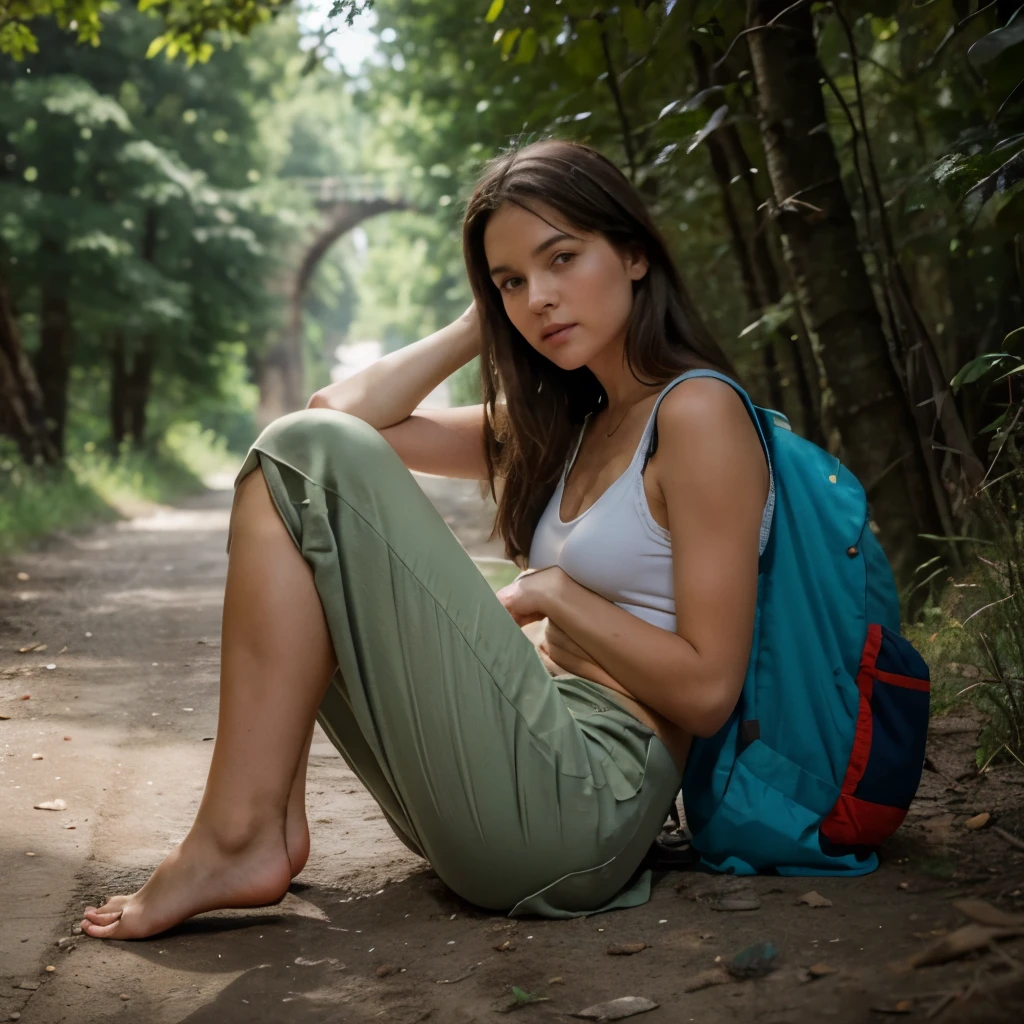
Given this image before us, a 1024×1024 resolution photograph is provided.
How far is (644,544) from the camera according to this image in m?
2.27

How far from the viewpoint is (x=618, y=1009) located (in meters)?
1.82

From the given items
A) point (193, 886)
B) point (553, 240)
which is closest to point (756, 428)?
point (553, 240)

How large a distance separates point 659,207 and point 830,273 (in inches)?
68.4

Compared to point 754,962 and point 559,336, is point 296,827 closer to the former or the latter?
point 754,962

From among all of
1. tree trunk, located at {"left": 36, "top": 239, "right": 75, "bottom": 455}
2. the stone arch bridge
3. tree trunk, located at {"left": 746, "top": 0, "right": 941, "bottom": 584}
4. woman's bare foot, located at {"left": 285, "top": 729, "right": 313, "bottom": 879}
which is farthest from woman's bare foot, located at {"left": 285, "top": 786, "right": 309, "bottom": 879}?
the stone arch bridge

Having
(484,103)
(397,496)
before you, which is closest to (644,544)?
(397,496)

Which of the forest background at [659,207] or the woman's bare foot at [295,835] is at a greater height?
the forest background at [659,207]

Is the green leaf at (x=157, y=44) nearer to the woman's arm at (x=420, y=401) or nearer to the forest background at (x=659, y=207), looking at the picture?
the forest background at (x=659, y=207)

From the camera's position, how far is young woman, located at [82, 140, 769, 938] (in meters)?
2.10

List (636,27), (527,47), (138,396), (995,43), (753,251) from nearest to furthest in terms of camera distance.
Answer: (995,43) → (636,27) → (527,47) → (753,251) → (138,396)

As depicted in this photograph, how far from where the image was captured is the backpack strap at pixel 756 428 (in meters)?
2.21

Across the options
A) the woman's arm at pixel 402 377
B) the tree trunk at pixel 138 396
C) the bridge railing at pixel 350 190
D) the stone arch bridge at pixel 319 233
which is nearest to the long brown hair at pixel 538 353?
the woman's arm at pixel 402 377

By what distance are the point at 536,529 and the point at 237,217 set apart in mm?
12768

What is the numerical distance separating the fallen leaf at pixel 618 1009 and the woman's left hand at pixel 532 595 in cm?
72
